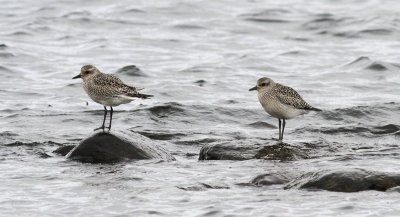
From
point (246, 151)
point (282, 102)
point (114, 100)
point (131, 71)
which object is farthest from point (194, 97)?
point (246, 151)

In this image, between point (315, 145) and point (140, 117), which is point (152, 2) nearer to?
point (140, 117)

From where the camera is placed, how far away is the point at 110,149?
43.7ft

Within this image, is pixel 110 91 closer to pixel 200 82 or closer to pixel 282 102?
pixel 282 102

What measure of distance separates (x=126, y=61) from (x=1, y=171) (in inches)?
434

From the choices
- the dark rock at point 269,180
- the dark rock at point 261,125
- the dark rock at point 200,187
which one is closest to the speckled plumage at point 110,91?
the dark rock at point 200,187

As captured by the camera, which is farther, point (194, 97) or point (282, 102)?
point (194, 97)

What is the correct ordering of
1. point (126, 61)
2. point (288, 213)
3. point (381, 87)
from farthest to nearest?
point (126, 61) → point (381, 87) → point (288, 213)

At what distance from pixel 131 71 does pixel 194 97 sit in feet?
9.83

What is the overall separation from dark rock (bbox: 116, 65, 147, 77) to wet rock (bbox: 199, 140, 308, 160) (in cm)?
807

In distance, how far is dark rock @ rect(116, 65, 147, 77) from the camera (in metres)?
22.0

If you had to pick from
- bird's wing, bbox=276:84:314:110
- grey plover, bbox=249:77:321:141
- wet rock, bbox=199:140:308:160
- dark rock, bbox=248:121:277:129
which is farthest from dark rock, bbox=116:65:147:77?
wet rock, bbox=199:140:308:160

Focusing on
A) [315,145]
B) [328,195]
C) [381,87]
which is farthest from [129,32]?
[328,195]

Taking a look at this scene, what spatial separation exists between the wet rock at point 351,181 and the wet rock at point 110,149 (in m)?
2.75

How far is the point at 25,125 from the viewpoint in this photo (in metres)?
16.6
